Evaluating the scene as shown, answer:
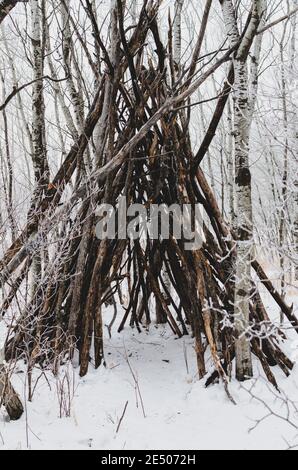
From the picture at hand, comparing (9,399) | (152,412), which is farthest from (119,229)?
(9,399)

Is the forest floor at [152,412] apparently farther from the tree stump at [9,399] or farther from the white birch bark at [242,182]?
the white birch bark at [242,182]

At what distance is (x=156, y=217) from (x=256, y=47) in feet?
8.98

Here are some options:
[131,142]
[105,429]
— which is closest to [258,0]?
[131,142]

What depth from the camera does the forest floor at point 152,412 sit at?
231cm

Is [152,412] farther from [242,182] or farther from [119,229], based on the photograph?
[242,182]

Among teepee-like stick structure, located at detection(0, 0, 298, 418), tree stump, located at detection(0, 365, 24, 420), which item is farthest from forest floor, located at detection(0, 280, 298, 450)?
teepee-like stick structure, located at detection(0, 0, 298, 418)

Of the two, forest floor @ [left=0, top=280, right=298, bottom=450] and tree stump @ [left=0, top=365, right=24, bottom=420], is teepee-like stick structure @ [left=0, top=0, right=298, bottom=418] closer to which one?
forest floor @ [left=0, top=280, right=298, bottom=450]

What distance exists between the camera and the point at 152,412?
273 centimetres

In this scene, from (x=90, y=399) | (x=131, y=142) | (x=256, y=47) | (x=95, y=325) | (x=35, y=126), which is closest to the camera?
(x=90, y=399)

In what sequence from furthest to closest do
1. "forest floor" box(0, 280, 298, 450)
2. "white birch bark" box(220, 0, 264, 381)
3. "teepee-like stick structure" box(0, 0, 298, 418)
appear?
"teepee-like stick structure" box(0, 0, 298, 418) < "white birch bark" box(220, 0, 264, 381) < "forest floor" box(0, 280, 298, 450)

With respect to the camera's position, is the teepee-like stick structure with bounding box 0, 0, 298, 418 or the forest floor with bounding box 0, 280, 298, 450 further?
the teepee-like stick structure with bounding box 0, 0, 298, 418

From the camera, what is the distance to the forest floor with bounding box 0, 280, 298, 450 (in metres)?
2.31

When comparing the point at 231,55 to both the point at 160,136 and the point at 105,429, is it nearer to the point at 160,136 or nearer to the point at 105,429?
the point at 160,136

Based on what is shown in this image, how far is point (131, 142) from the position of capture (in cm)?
301
